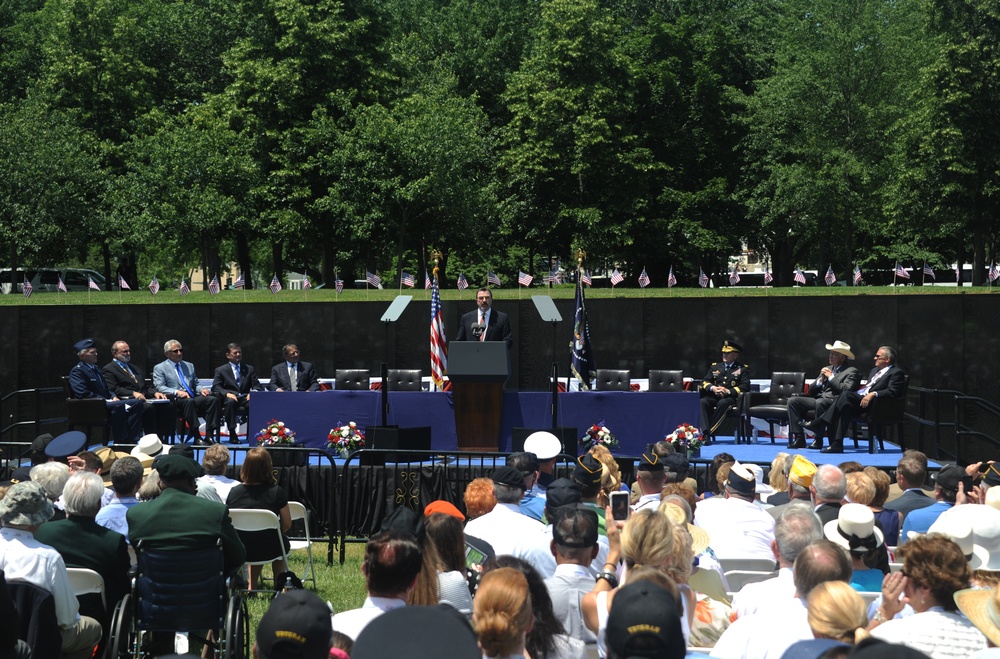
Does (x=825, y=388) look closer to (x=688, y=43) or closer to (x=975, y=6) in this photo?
(x=975, y=6)

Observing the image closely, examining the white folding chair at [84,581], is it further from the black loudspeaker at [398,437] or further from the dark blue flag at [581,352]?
the dark blue flag at [581,352]

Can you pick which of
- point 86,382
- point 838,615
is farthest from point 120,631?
point 86,382

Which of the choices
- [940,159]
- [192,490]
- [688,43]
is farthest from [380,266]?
[192,490]

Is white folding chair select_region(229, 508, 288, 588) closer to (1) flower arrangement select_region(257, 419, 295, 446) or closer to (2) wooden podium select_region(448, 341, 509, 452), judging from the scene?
(1) flower arrangement select_region(257, 419, 295, 446)

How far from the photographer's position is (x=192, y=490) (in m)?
7.24

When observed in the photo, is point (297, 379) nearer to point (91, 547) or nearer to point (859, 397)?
point (859, 397)

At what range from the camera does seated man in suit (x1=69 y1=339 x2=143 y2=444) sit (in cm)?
1608

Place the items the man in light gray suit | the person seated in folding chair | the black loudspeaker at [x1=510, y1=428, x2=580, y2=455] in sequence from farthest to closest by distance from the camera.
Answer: the black loudspeaker at [x1=510, y1=428, x2=580, y2=455]
the person seated in folding chair
the man in light gray suit

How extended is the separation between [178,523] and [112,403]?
32.8 feet

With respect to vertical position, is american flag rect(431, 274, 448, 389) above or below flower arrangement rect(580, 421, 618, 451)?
above

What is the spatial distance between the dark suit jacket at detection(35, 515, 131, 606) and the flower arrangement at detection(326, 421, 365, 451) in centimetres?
834

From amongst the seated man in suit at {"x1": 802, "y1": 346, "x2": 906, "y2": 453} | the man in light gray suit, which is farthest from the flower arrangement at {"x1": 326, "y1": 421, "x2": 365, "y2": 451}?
the man in light gray suit

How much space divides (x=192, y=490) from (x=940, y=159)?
123 feet

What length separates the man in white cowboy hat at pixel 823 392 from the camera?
1653cm
